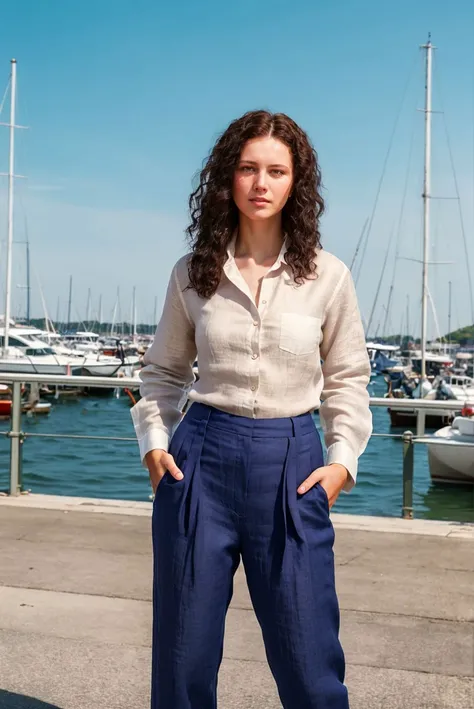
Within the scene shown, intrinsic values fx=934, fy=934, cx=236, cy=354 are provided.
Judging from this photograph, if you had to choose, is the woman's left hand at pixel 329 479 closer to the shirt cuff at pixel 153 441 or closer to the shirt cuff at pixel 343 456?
the shirt cuff at pixel 343 456

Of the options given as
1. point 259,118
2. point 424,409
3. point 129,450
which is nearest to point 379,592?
point 424,409

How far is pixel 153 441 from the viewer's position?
2219 millimetres

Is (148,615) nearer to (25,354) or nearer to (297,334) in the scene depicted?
(297,334)

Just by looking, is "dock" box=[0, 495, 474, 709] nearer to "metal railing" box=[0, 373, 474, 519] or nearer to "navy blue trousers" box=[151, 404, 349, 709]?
"metal railing" box=[0, 373, 474, 519]

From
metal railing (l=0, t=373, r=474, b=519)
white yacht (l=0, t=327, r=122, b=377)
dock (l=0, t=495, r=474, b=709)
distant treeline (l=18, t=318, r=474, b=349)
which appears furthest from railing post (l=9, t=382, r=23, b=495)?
distant treeline (l=18, t=318, r=474, b=349)

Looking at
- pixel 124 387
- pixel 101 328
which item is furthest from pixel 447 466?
pixel 101 328

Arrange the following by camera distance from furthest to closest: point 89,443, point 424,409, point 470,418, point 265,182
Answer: point 89,443, point 470,418, point 424,409, point 265,182

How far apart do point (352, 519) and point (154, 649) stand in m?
3.60

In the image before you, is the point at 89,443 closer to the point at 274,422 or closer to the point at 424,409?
the point at 424,409

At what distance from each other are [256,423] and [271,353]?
A: 0.17 metres

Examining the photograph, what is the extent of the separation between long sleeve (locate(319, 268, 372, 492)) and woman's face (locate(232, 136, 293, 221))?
0.25 m

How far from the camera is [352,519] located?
565 centimetres

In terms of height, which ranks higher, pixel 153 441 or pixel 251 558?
pixel 153 441

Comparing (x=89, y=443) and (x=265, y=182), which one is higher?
(x=265, y=182)
